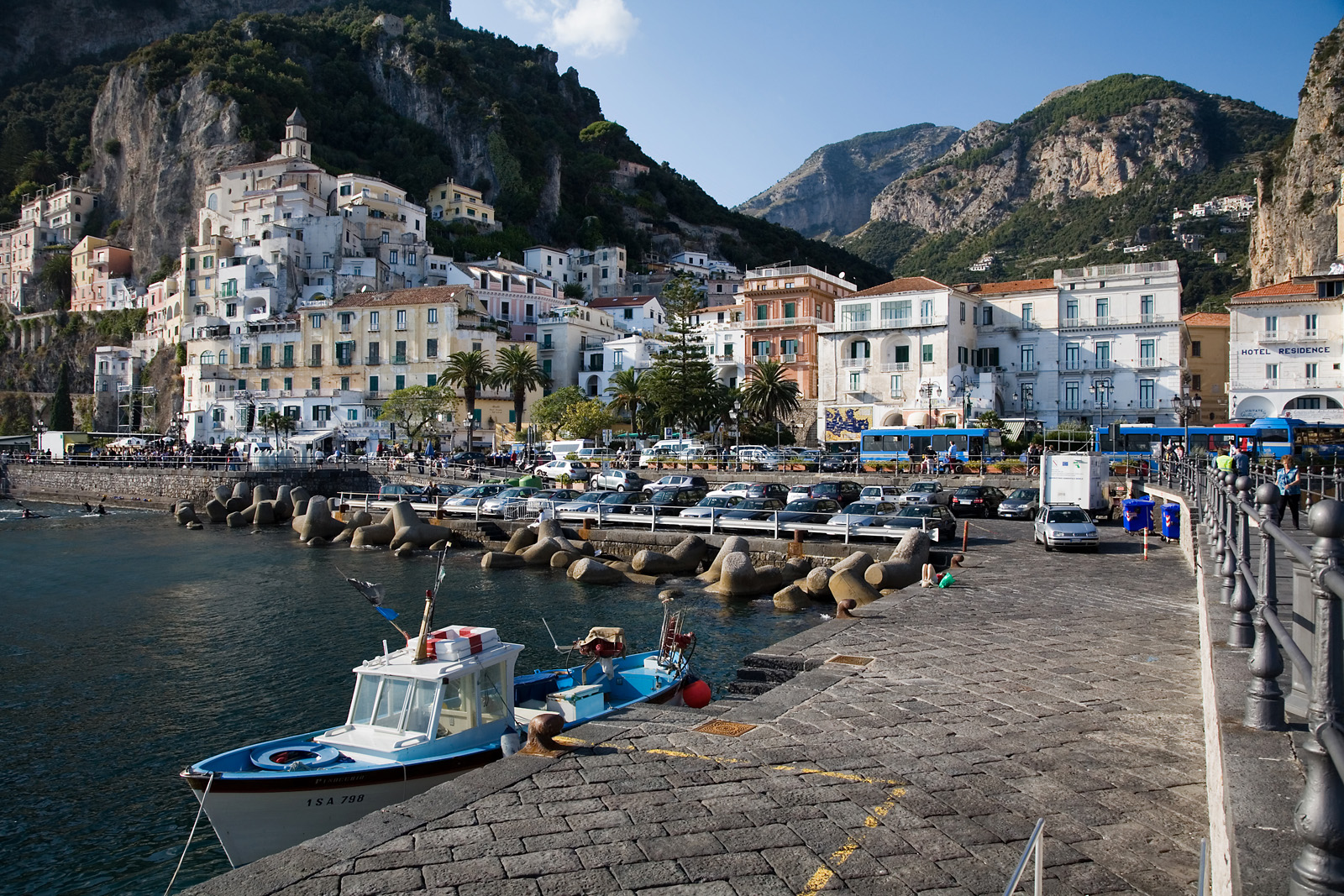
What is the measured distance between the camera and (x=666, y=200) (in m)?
140

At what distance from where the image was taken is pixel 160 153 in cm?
10281

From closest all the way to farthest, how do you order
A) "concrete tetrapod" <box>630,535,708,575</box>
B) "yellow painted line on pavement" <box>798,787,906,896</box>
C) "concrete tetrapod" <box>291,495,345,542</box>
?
"yellow painted line on pavement" <box>798,787,906,896</box> → "concrete tetrapod" <box>630,535,708,575</box> → "concrete tetrapod" <box>291,495,345,542</box>

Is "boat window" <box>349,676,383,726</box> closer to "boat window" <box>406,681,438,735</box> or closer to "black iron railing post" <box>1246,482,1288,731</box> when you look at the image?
"boat window" <box>406,681,438,735</box>

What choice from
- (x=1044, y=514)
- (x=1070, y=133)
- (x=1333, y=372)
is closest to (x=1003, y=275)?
(x=1070, y=133)

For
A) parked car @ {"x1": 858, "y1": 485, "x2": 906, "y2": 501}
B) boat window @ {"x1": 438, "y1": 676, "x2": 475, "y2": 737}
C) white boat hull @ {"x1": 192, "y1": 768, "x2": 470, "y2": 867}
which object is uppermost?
parked car @ {"x1": 858, "y1": 485, "x2": 906, "y2": 501}

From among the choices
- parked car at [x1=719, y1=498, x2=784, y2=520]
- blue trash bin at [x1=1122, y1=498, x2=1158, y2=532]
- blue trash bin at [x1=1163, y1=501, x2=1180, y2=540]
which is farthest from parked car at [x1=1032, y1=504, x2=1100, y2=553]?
parked car at [x1=719, y1=498, x2=784, y2=520]

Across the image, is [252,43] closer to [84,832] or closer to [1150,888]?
[84,832]

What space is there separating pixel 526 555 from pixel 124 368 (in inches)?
3183

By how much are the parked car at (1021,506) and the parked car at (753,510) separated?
343 inches

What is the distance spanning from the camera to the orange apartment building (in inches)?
2527

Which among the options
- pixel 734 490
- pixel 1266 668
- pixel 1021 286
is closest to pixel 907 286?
pixel 1021 286

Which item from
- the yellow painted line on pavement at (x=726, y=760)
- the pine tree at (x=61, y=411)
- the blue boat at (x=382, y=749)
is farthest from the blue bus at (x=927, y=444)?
the pine tree at (x=61, y=411)

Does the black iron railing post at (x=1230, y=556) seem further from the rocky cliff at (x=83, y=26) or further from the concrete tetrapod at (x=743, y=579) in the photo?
the rocky cliff at (x=83, y=26)

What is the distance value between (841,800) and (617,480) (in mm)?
37422
